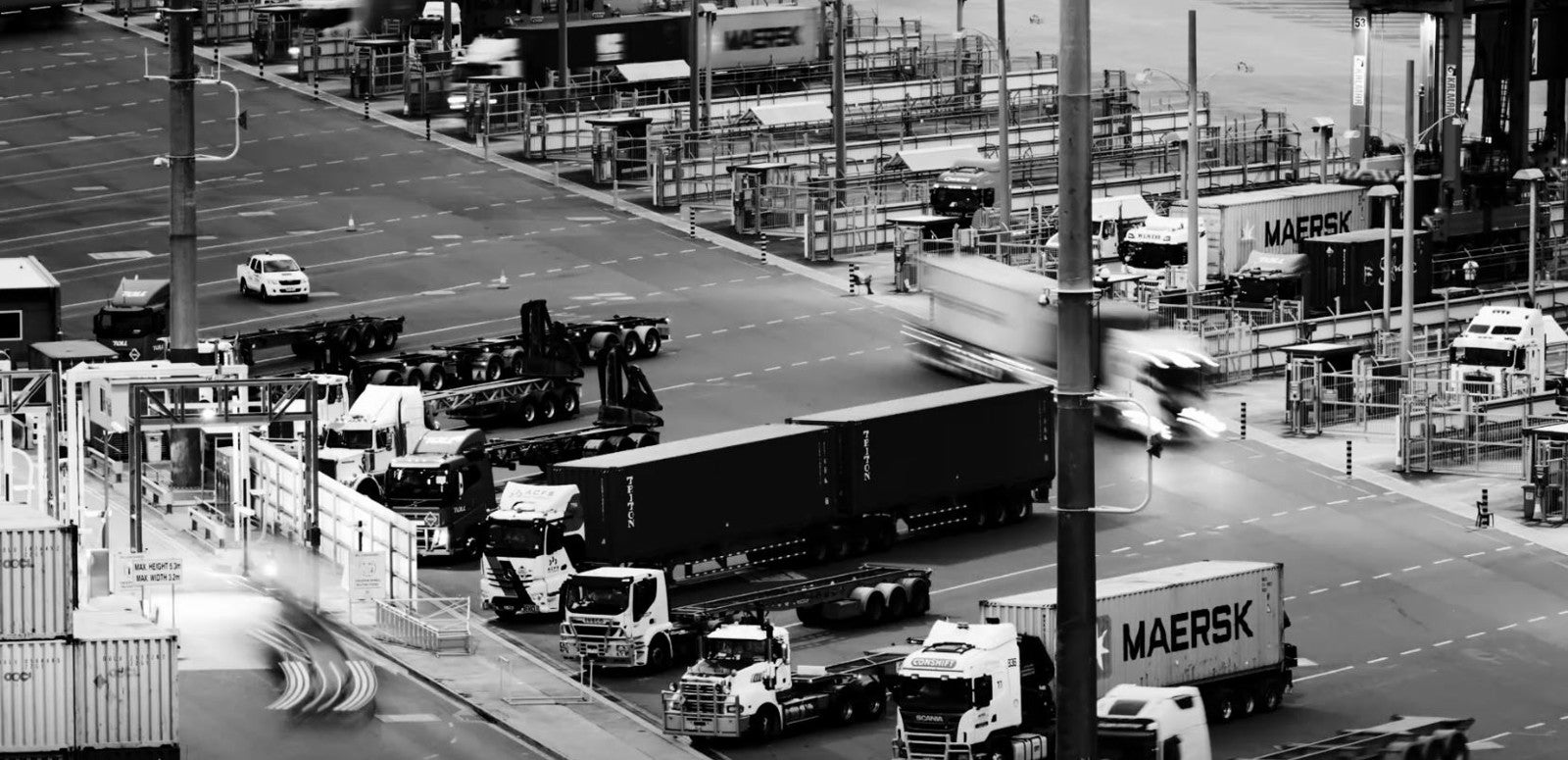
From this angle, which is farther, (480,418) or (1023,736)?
(480,418)

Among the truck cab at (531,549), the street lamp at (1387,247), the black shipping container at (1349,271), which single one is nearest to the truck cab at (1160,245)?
the black shipping container at (1349,271)

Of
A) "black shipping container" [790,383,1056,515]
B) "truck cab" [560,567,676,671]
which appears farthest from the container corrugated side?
"black shipping container" [790,383,1056,515]

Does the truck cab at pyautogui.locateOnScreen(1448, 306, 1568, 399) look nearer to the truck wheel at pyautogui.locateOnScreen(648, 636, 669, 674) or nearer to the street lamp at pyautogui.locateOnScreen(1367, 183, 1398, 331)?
the street lamp at pyautogui.locateOnScreen(1367, 183, 1398, 331)

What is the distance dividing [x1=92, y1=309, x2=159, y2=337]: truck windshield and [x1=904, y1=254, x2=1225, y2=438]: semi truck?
86.7 feet

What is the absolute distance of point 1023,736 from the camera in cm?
5797

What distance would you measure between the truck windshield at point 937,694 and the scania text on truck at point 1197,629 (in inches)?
135

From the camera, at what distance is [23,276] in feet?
319

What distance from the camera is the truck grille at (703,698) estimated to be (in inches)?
2388

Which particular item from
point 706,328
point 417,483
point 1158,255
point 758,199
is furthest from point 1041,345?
point 758,199

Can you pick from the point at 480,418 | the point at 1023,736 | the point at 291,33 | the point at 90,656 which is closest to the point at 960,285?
the point at 480,418

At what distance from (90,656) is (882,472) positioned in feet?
97.9

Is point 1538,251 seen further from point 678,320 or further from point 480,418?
point 480,418

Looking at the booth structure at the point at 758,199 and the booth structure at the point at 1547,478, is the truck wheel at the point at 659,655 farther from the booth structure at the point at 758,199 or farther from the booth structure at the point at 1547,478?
the booth structure at the point at 758,199

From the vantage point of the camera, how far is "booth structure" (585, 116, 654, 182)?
134 m
